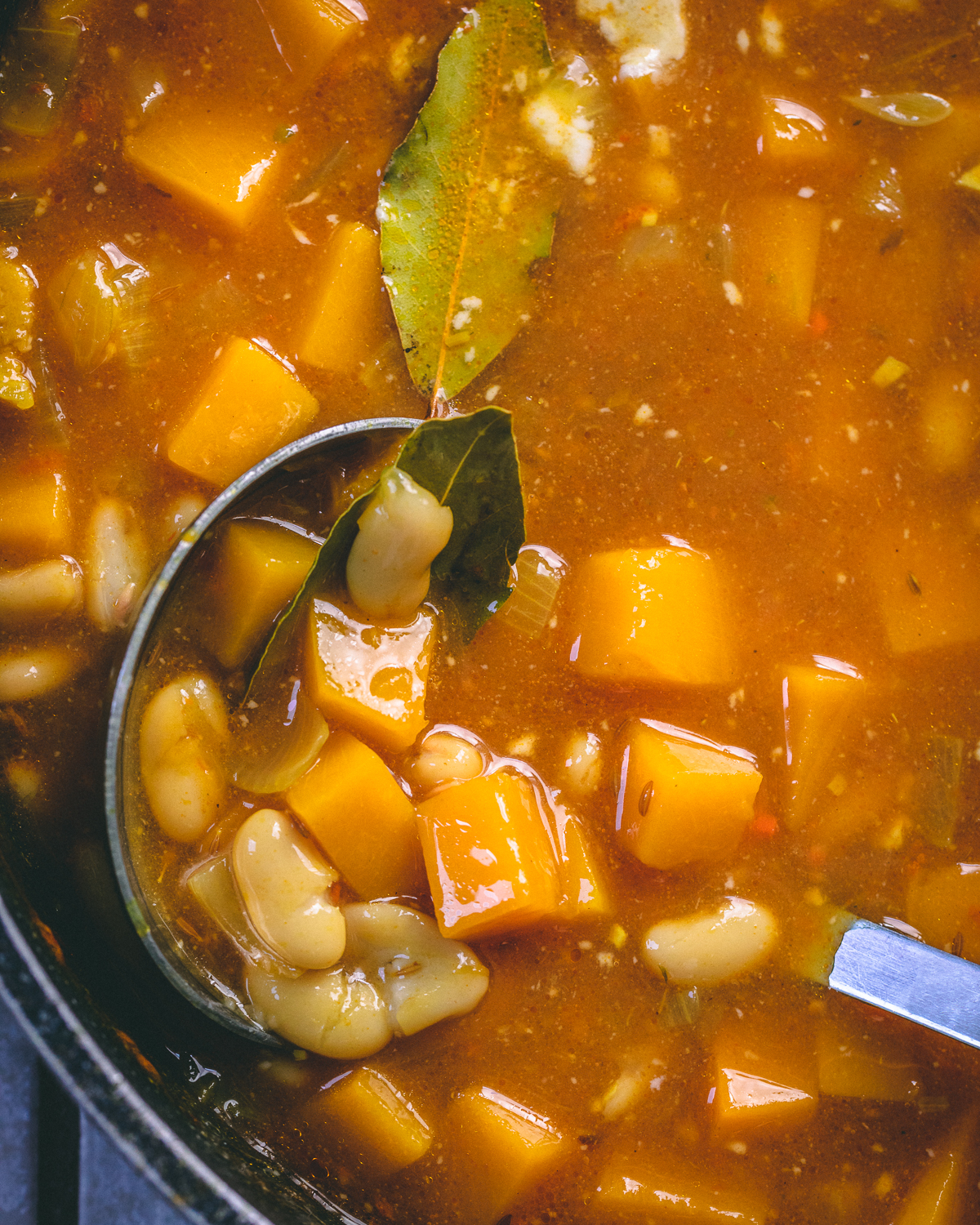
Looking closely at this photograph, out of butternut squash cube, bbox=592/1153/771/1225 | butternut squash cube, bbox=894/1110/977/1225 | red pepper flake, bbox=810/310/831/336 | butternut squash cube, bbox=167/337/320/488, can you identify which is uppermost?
butternut squash cube, bbox=167/337/320/488

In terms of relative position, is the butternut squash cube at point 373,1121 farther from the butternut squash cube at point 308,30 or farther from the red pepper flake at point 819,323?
the butternut squash cube at point 308,30

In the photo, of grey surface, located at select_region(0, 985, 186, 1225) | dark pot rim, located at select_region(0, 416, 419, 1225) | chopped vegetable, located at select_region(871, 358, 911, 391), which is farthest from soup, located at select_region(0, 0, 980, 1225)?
grey surface, located at select_region(0, 985, 186, 1225)

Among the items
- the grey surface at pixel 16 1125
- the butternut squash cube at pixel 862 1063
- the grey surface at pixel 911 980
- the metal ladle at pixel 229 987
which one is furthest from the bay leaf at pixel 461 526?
the butternut squash cube at pixel 862 1063

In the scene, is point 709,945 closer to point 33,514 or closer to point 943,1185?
point 943,1185

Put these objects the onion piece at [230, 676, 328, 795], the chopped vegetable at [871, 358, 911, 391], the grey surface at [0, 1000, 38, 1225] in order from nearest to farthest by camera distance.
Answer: the onion piece at [230, 676, 328, 795], the grey surface at [0, 1000, 38, 1225], the chopped vegetable at [871, 358, 911, 391]

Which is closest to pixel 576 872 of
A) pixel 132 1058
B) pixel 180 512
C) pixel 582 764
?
pixel 582 764

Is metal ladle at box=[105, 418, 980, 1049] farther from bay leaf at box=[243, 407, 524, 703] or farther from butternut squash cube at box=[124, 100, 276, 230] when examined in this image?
butternut squash cube at box=[124, 100, 276, 230]

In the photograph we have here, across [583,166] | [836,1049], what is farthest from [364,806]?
[583,166]

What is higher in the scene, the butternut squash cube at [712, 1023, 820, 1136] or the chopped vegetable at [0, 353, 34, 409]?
the chopped vegetable at [0, 353, 34, 409]

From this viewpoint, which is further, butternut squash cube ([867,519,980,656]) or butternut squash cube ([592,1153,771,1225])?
butternut squash cube ([867,519,980,656])

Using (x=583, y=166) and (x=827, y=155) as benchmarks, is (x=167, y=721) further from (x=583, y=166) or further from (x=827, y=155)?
(x=827, y=155)
